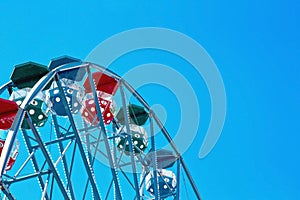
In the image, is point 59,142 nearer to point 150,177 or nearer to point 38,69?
point 38,69

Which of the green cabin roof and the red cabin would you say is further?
the red cabin

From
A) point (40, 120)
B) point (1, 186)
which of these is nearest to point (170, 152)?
point (40, 120)

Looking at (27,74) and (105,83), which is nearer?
(27,74)

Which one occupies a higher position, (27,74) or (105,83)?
(105,83)

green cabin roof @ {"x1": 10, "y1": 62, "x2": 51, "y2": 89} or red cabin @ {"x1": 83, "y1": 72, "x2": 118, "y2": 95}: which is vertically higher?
red cabin @ {"x1": 83, "y1": 72, "x2": 118, "y2": 95}

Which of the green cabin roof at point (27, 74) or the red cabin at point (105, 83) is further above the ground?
the red cabin at point (105, 83)

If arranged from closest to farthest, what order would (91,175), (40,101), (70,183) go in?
(91,175)
(70,183)
(40,101)

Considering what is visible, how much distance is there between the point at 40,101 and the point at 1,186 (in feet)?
17.6

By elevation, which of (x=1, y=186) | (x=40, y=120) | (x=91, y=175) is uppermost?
(x=40, y=120)

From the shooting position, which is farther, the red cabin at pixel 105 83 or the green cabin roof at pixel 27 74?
the red cabin at pixel 105 83

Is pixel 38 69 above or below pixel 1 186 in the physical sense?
above

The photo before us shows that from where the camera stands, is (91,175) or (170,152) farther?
(170,152)

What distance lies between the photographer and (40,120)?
55.5 ft

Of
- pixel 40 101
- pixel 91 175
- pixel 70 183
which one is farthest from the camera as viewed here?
pixel 40 101
